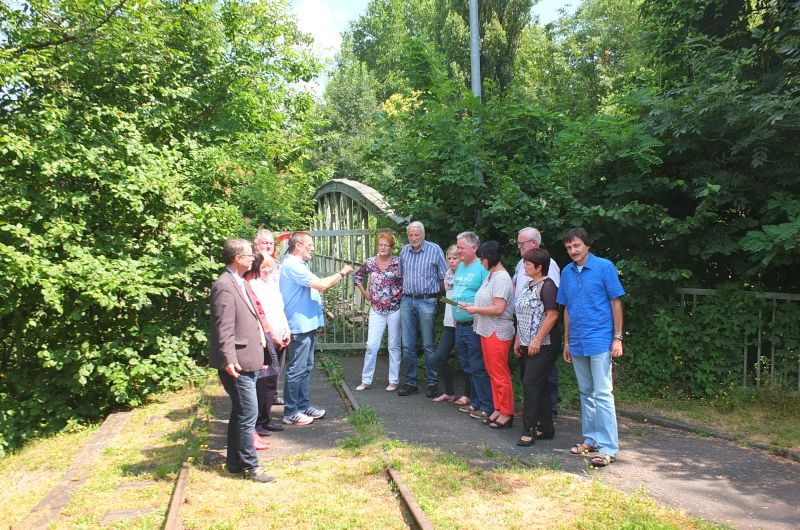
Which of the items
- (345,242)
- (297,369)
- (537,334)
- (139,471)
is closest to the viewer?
(139,471)

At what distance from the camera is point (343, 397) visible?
775 cm

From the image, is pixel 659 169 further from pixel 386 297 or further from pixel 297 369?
pixel 297 369

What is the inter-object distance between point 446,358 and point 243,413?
296cm

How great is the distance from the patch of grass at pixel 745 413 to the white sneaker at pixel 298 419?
3.42 meters

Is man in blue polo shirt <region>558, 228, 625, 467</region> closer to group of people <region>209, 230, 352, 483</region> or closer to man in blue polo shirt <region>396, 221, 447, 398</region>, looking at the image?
man in blue polo shirt <region>396, 221, 447, 398</region>

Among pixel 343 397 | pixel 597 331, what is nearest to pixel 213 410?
pixel 343 397

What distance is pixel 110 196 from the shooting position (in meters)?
7.99

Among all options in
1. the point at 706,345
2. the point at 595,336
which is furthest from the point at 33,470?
the point at 706,345

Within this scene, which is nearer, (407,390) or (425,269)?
(425,269)

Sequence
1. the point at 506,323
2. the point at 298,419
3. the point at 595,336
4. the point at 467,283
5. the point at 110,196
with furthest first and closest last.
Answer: the point at 110,196
the point at 467,283
the point at 298,419
the point at 506,323
the point at 595,336

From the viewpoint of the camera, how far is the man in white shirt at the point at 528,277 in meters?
6.01

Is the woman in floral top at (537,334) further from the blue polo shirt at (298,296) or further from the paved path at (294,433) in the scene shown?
the blue polo shirt at (298,296)

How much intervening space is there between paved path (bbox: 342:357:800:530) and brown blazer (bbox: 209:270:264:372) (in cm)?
182

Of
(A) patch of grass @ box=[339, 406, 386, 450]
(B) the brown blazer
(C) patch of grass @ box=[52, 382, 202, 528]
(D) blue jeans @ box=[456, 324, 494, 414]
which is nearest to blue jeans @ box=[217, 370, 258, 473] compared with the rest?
(B) the brown blazer
